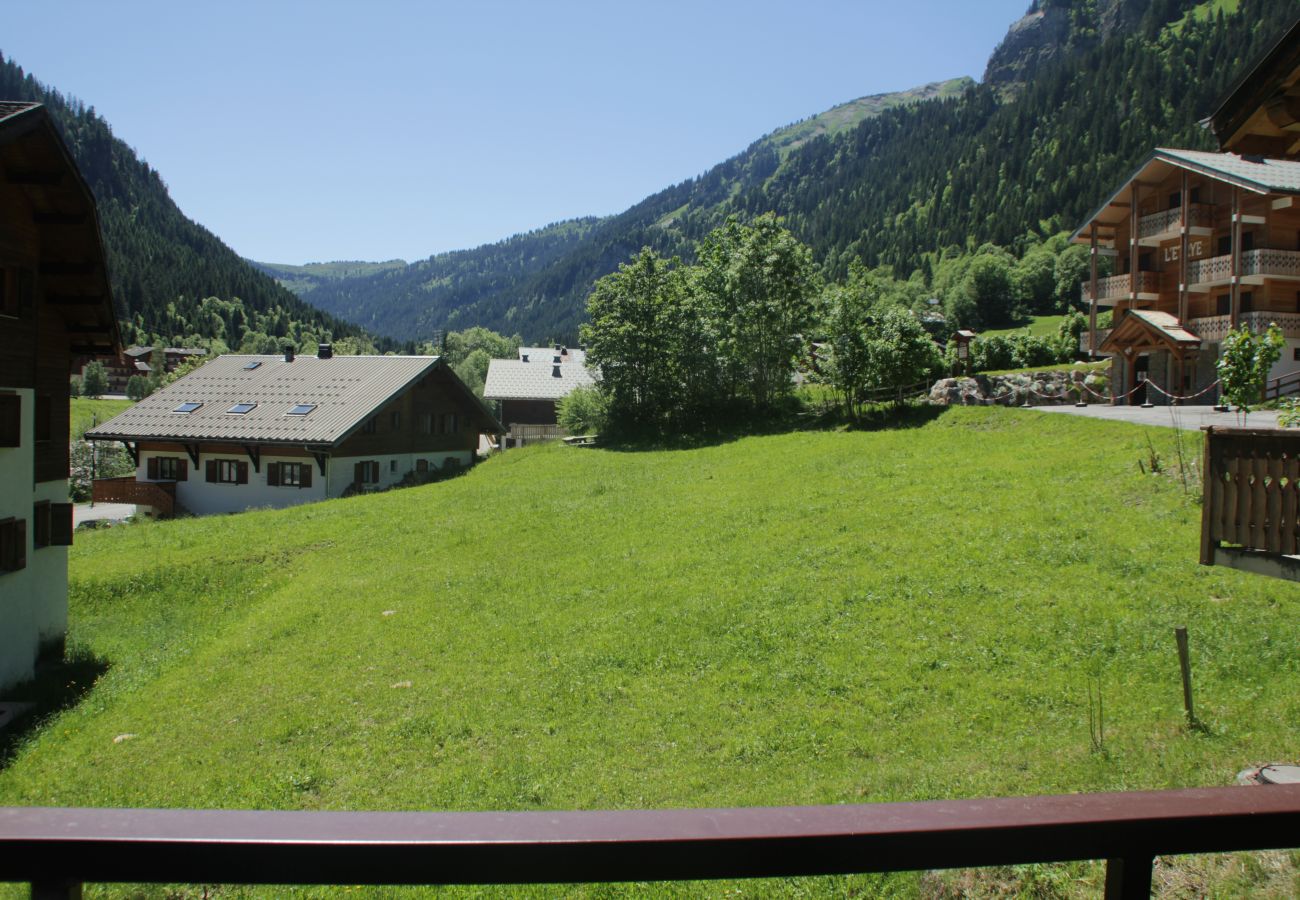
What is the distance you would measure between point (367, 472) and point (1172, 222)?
41.9 meters

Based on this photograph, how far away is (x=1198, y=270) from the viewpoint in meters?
35.9

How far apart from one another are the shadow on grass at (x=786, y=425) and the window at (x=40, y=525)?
27239 mm

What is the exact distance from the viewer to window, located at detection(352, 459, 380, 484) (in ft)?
131

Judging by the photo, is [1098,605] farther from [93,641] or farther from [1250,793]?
[93,641]

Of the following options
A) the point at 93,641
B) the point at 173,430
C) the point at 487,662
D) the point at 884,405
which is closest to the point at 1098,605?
the point at 487,662

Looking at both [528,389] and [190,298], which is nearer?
[528,389]

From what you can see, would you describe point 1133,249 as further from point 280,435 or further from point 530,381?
point 530,381

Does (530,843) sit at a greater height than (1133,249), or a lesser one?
lesser

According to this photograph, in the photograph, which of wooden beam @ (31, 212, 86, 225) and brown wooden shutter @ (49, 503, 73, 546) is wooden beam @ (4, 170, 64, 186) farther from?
brown wooden shutter @ (49, 503, 73, 546)

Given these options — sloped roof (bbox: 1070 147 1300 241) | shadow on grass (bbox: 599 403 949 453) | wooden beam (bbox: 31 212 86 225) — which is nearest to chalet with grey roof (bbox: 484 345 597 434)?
shadow on grass (bbox: 599 403 949 453)

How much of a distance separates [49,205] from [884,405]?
104ft

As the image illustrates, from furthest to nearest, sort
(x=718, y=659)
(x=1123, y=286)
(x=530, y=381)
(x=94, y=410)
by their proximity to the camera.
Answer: (x=94, y=410), (x=530, y=381), (x=1123, y=286), (x=718, y=659)

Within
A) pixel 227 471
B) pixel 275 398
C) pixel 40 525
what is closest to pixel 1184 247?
pixel 40 525

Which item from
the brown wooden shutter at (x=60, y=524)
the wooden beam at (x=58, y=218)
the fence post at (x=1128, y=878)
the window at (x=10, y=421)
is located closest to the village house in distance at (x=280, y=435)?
the brown wooden shutter at (x=60, y=524)
